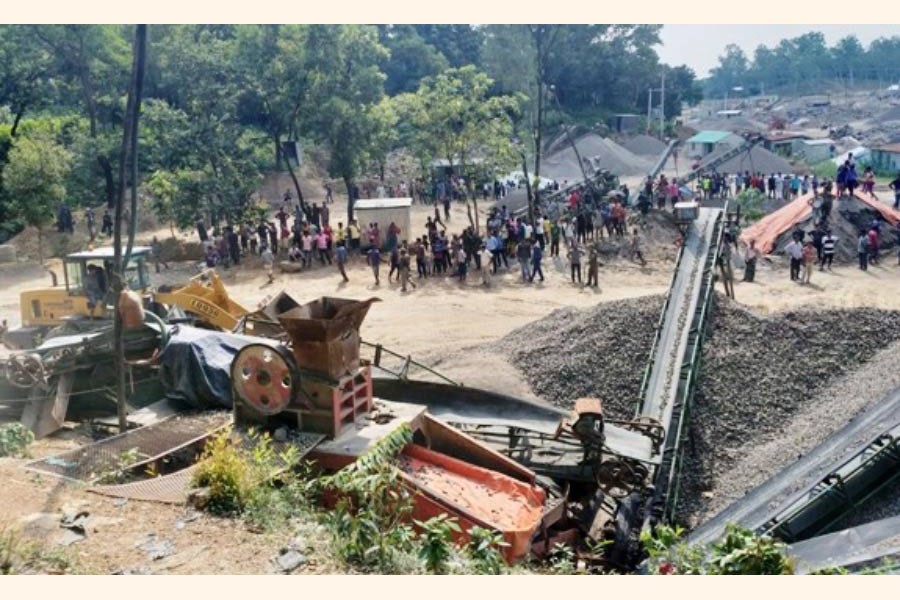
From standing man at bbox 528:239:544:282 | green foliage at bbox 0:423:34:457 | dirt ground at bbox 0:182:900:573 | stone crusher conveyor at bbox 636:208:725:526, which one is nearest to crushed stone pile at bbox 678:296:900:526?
stone crusher conveyor at bbox 636:208:725:526

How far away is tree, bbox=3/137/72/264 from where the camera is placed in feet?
89.5

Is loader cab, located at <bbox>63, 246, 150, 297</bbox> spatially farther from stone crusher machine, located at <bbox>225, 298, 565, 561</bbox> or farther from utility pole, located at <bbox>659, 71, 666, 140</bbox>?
utility pole, located at <bbox>659, 71, 666, 140</bbox>

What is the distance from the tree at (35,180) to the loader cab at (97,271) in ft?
45.3

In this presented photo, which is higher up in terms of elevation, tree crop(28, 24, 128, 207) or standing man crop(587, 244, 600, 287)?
tree crop(28, 24, 128, 207)

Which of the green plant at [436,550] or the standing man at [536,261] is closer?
the green plant at [436,550]

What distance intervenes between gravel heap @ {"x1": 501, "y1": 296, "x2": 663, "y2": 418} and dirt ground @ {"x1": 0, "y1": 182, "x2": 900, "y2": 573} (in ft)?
1.60

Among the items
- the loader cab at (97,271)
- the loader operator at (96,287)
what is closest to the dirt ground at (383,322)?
the loader operator at (96,287)

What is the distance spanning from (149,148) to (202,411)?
79.8ft

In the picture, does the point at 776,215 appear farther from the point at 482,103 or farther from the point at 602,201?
the point at 482,103

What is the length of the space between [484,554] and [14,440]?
5.93m

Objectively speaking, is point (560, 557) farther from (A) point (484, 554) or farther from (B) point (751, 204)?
(B) point (751, 204)

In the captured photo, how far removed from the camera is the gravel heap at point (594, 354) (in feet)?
45.4

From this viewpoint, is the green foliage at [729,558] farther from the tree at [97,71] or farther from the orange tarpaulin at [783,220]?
the tree at [97,71]

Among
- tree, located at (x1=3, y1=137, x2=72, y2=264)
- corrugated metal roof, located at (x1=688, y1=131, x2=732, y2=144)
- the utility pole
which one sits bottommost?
tree, located at (x1=3, y1=137, x2=72, y2=264)
